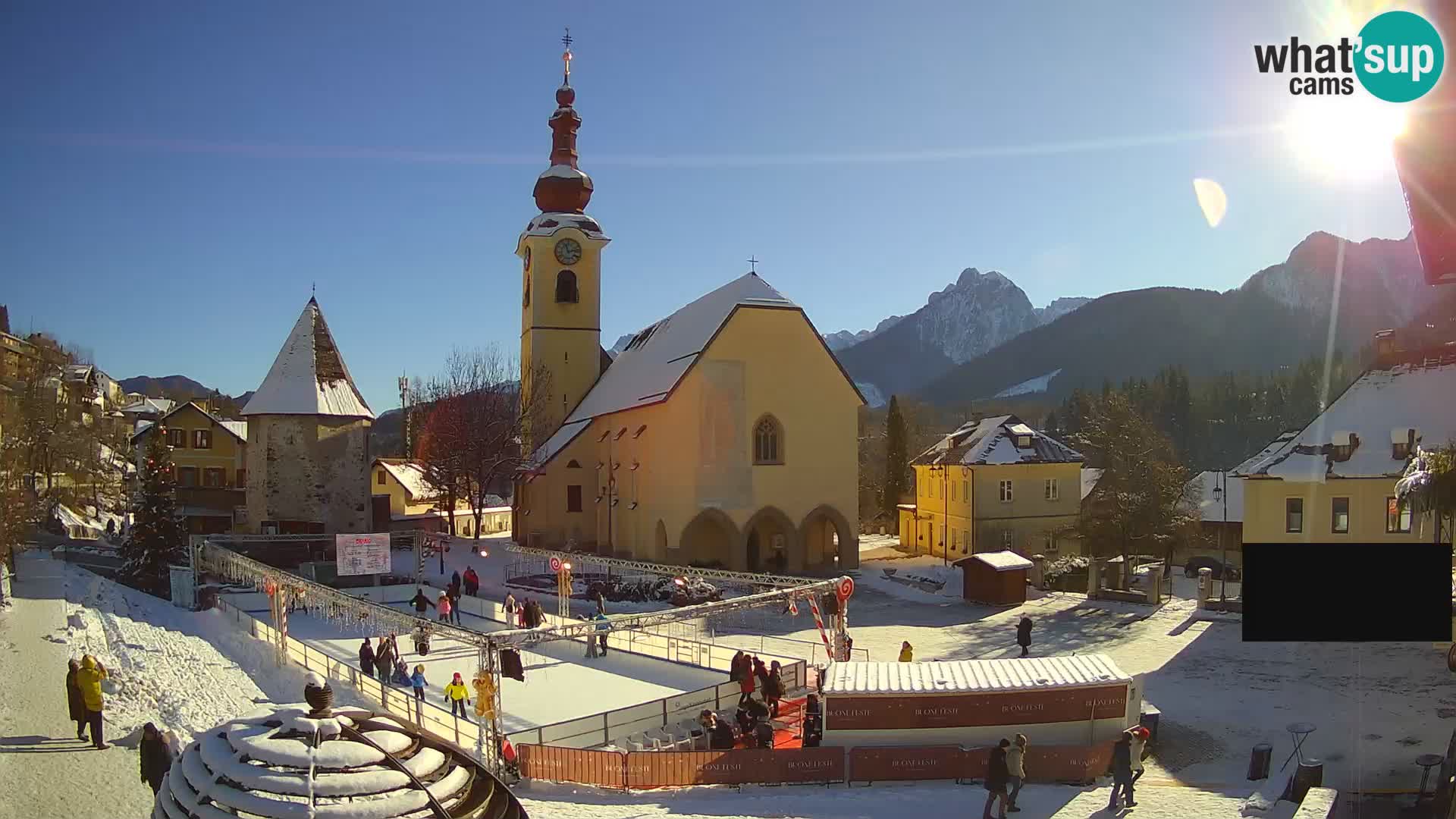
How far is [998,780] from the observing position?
11742mm

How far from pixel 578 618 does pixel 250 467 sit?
1901cm

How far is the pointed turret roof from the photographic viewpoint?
1479 inches

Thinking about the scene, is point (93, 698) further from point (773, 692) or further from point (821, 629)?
point (821, 629)

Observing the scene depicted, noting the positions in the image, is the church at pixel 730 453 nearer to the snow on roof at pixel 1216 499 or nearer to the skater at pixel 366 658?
the skater at pixel 366 658

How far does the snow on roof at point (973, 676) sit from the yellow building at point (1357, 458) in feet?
37.3

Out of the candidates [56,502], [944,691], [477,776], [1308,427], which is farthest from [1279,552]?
[56,502]

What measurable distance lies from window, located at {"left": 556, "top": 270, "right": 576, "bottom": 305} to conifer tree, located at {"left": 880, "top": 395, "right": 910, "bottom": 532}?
23.6 metres

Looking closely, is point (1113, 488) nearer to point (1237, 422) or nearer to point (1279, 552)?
point (1279, 552)

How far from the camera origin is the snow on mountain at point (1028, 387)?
624ft

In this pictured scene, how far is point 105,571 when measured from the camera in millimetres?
30094

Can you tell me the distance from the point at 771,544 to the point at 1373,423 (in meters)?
21.3

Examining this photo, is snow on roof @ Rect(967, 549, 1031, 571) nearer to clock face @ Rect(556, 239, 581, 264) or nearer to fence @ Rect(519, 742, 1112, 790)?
fence @ Rect(519, 742, 1112, 790)

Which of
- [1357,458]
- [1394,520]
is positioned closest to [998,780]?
[1394,520]
